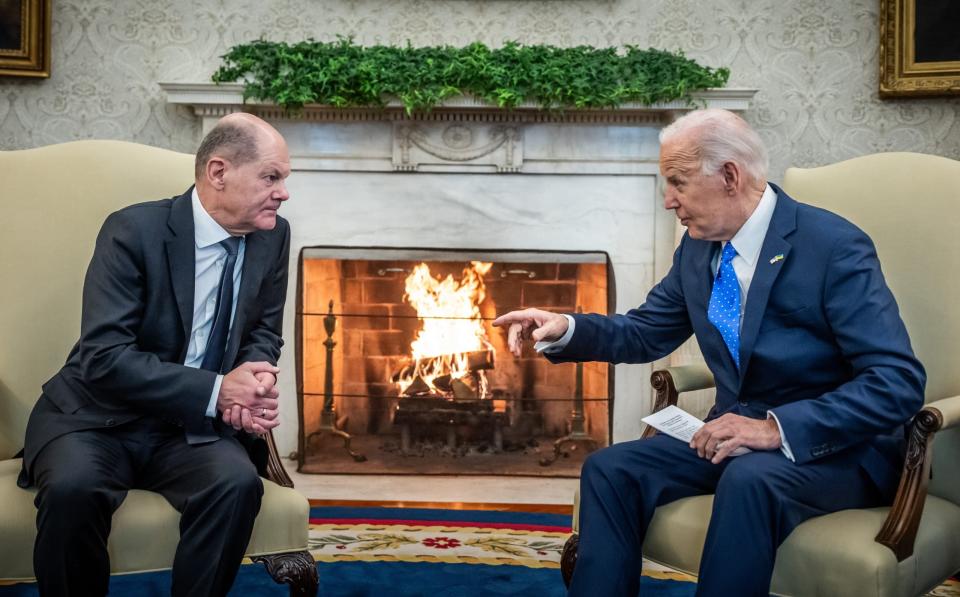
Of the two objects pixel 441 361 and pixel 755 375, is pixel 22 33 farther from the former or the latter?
pixel 755 375

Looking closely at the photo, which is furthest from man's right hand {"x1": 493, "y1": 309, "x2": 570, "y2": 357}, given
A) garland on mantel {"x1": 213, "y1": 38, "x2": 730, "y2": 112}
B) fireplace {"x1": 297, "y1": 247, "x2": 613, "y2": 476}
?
fireplace {"x1": 297, "y1": 247, "x2": 613, "y2": 476}

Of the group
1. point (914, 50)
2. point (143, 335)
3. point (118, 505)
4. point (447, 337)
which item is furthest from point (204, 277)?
point (914, 50)

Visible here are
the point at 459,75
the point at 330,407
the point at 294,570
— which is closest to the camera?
the point at 294,570

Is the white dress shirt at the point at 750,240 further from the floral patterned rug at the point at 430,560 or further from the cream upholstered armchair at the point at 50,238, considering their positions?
the cream upholstered armchair at the point at 50,238

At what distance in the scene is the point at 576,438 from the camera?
4406mm

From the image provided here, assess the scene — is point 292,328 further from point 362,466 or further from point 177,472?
point 177,472

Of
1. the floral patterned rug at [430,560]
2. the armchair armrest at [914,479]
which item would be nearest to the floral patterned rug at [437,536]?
the floral patterned rug at [430,560]

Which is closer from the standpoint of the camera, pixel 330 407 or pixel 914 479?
pixel 914 479

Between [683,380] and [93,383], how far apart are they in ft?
4.84

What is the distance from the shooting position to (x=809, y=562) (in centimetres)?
184

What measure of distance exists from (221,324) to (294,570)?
0.62m

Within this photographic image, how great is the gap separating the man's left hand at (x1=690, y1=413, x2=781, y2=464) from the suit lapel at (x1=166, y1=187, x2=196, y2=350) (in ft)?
3.96

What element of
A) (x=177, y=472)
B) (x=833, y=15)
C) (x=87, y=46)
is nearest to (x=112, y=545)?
(x=177, y=472)

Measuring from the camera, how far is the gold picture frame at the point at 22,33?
425 cm
